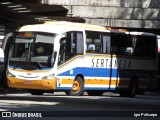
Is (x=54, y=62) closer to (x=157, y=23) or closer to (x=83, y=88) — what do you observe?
(x=83, y=88)

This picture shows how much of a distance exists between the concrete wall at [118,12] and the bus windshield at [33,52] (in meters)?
15.4

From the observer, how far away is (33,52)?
27.7 metres

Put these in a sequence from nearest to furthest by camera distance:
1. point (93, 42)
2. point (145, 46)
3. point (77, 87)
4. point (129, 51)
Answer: point (77, 87), point (93, 42), point (129, 51), point (145, 46)

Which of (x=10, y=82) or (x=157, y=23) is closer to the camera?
(x=10, y=82)

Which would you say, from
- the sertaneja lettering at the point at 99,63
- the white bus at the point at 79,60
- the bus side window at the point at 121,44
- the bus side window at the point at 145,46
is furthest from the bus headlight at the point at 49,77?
the bus side window at the point at 145,46

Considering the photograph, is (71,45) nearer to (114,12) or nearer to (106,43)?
(106,43)

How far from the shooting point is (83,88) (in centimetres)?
2989

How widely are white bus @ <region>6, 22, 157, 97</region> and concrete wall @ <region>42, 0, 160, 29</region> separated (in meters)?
9.15

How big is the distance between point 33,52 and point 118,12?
1695 cm

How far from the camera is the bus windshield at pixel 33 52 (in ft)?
90.3

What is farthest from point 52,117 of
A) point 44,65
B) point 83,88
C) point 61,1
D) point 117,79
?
point 61,1

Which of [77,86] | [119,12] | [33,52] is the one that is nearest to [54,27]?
[33,52]

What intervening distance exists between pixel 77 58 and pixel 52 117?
11.8m

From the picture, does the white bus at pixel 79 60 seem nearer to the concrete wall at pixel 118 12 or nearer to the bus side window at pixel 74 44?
the bus side window at pixel 74 44
